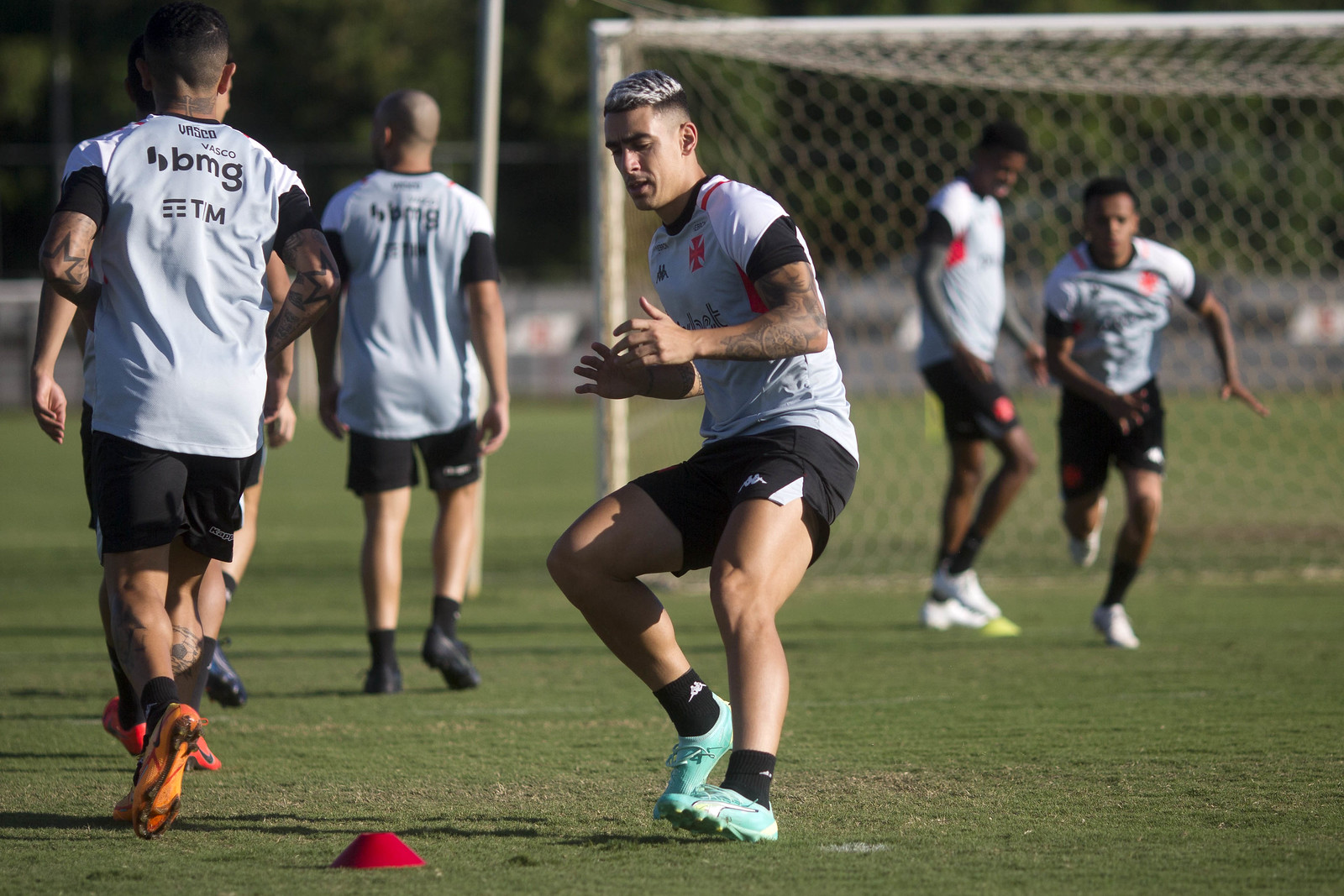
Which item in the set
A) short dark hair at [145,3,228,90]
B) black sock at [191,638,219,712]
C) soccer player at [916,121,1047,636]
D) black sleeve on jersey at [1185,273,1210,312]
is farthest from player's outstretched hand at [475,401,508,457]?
black sleeve on jersey at [1185,273,1210,312]

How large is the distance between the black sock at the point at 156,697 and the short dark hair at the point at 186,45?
4.91 feet

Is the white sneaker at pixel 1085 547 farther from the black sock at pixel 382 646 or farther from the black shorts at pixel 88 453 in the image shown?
the black shorts at pixel 88 453

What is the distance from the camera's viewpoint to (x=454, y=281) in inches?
227

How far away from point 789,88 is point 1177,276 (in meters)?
16.0

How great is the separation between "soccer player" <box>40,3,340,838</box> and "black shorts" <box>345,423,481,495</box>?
1.84 m

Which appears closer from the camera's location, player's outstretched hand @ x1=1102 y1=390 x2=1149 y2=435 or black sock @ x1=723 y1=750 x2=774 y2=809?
black sock @ x1=723 y1=750 x2=774 y2=809

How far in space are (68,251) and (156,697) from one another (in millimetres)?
1074

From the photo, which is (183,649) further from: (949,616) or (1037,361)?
(1037,361)

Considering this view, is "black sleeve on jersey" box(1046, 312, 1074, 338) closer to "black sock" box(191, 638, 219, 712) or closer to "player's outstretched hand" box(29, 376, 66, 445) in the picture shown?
"black sock" box(191, 638, 219, 712)

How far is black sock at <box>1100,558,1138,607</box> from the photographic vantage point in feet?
21.5

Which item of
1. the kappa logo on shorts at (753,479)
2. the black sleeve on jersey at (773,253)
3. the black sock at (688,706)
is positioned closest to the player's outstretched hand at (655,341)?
the black sleeve on jersey at (773,253)

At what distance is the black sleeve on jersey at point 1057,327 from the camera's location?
6.59 meters

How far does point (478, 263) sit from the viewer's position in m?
5.72

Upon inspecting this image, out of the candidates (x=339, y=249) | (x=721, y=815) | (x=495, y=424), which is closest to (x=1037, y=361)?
(x=495, y=424)
